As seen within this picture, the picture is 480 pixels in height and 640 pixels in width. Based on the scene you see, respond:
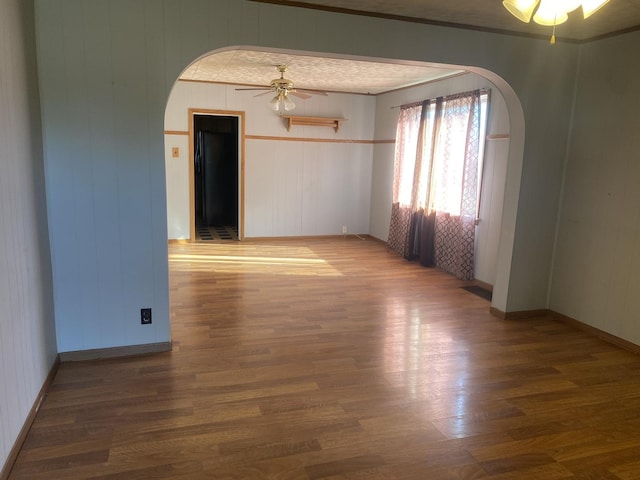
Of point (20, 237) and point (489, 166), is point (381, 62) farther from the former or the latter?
point (20, 237)

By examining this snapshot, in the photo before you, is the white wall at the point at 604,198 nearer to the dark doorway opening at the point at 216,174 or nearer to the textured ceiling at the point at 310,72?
the textured ceiling at the point at 310,72

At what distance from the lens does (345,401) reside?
2.65 m

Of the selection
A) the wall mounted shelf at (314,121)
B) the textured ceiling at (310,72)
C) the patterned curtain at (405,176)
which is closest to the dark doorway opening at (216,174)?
the wall mounted shelf at (314,121)

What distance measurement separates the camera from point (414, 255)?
6320 mm

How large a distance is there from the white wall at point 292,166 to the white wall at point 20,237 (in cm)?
425

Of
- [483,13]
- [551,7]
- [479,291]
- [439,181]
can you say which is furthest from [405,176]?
[551,7]

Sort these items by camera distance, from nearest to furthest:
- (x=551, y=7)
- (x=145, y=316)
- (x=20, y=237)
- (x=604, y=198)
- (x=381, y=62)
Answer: (x=551, y=7)
(x=20, y=237)
(x=145, y=316)
(x=381, y=62)
(x=604, y=198)

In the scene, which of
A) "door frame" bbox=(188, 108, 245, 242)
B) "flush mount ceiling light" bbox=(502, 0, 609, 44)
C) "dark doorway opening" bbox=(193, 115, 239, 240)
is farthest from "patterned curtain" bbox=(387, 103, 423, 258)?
"flush mount ceiling light" bbox=(502, 0, 609, 44)

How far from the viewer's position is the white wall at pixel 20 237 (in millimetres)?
2020

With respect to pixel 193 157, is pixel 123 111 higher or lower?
higher

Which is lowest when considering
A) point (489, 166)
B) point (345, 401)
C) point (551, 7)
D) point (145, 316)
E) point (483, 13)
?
point (345, 401)

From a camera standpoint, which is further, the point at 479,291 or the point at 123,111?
the point at 479,291

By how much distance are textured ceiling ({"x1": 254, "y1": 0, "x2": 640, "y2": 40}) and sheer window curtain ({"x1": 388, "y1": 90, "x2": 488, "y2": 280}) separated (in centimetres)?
156

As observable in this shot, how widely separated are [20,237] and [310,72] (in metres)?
4.16
